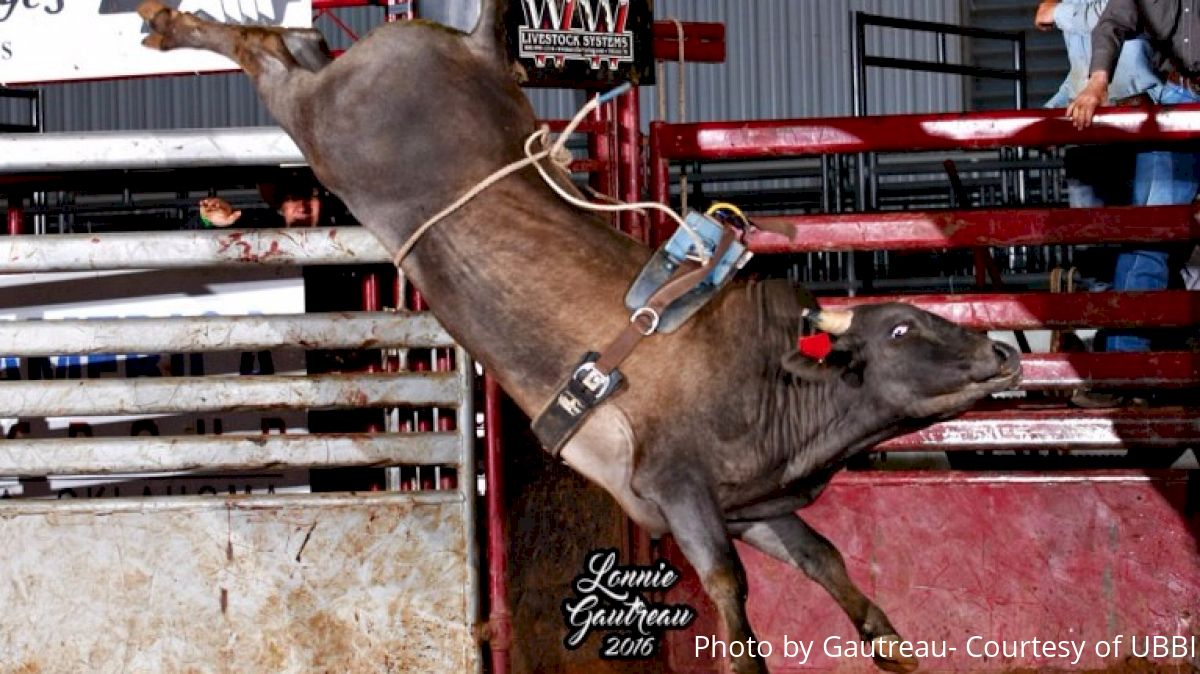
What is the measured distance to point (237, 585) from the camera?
16.4 ft

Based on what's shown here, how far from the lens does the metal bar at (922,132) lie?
538cm

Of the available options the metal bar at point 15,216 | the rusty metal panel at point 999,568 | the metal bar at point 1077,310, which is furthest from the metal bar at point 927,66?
the metal bar at point 15,216

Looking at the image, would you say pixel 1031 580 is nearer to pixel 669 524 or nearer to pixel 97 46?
pixel 669 524

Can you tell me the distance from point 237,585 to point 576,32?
207 centimetres

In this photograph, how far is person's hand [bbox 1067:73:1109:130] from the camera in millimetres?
5309

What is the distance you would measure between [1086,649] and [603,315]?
7.96 feet

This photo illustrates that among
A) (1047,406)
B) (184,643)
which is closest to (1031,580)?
(1047,406)

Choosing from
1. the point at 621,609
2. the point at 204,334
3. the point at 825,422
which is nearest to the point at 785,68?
the point at 621,609

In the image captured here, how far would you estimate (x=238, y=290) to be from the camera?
527cm

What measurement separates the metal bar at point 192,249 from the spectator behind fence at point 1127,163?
2.47m

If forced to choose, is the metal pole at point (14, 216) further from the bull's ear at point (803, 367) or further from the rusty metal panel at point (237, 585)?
the bull's ear at point (803, 367)

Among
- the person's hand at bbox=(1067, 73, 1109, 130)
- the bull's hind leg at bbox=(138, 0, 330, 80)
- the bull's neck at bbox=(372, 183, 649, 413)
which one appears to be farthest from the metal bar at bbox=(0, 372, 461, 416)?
the person's hand at bbox=(1067, 73, 1109, 130)

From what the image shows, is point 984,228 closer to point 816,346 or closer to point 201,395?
point 816,346

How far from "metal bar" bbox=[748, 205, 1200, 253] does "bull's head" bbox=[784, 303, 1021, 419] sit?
48.3 inches
